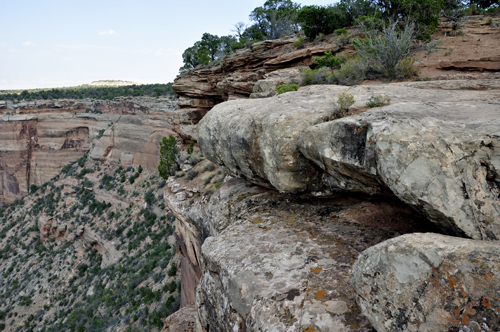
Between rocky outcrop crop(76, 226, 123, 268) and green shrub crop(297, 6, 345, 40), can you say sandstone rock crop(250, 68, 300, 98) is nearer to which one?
green shrub crop(297, 6, 345, 40)

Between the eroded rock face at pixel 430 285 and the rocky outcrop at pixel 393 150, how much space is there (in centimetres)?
56

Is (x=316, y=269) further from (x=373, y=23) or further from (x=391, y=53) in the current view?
(x=373, y=23)

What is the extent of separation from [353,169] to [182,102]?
21195mm

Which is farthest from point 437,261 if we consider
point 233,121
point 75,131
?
point 75,131

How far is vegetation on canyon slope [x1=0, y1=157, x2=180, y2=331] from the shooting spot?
55.7 feet

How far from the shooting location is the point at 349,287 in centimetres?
329

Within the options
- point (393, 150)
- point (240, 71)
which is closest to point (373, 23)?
point (240, 71)

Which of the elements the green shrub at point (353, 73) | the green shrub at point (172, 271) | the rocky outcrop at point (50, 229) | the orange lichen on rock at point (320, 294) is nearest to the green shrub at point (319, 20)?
the green shrub at point (353, 73)

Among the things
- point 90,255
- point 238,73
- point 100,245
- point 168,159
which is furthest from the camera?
point 90,255

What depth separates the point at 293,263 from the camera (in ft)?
12.8

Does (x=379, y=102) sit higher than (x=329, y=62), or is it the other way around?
(x=329, y=62)

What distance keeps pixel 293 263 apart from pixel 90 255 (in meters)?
29.7

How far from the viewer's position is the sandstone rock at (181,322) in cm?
894

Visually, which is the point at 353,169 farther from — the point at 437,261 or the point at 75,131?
the point at 75,131
